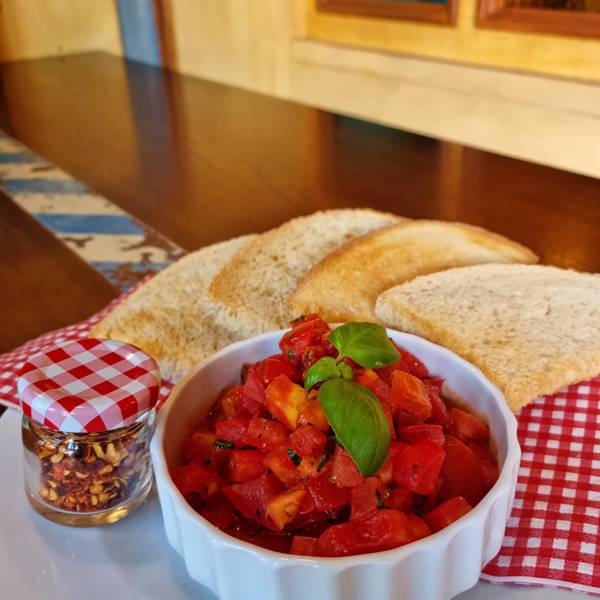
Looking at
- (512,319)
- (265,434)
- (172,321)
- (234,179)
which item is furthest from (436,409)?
(234,179)

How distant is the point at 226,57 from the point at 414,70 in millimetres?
1923

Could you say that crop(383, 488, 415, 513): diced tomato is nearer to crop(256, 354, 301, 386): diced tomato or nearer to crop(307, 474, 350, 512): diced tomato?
crop(307, 474, 350, 512): diced tomato

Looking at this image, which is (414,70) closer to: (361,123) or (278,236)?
(361,123)

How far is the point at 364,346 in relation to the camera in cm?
103

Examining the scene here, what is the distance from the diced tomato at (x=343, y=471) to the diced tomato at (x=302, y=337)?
0.21 m

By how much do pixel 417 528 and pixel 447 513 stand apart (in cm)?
5

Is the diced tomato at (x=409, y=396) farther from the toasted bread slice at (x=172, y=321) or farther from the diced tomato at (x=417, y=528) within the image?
the toasted bread slice at (x=172, y=321)

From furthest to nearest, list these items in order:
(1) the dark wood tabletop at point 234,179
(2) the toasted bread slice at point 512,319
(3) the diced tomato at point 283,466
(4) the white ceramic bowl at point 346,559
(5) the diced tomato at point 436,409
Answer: (1) the dark wood tabletop at point 234,179
(2) the toasted bread slice at point 512,319
(5) the diced tomato at point 436,409
(3) the diced tomato at point 283,466
(4) the white ceramic bowl at point 346,559

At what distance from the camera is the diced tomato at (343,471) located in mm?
943

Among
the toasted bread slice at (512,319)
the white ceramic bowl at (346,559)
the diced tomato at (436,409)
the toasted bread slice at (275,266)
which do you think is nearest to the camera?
the white ceramic bowl at (346,559)

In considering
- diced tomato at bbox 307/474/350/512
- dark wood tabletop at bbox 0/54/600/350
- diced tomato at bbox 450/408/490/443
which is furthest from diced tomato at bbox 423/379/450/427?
dark wood tabletop at bbox 0/54/600/350

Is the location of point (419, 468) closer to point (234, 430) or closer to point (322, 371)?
point (322, 371)

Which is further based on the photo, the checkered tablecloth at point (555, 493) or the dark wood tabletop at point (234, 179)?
the dark wood tabletop at point (234, 179)

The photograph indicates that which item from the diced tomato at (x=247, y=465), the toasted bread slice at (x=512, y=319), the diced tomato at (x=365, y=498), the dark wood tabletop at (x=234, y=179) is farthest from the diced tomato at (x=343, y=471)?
the dark wood tabletop at (x=234, y=179)
